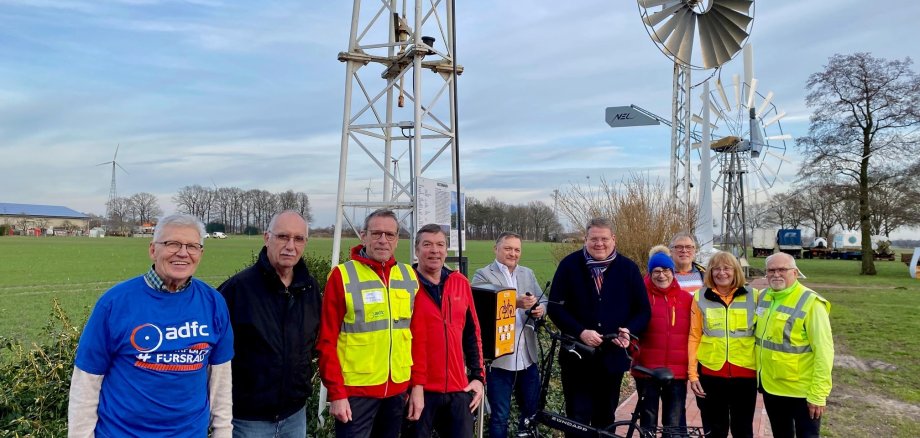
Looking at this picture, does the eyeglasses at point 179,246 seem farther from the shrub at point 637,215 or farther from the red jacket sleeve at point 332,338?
the shrub at point 637,215

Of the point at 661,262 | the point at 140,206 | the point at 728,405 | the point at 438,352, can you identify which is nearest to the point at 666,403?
the point at 728,405

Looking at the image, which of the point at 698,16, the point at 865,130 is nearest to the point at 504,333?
the point at 698,16

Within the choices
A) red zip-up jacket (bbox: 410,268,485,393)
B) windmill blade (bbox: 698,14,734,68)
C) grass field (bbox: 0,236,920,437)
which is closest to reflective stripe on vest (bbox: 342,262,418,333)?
red zip-up jacket (bbox: 410,268,485,393)

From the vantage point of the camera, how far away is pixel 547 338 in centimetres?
729

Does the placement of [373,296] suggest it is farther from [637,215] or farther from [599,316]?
[637,215]

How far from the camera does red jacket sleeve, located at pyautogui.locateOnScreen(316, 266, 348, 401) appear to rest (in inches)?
114

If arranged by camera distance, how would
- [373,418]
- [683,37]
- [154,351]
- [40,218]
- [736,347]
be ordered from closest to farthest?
1. [154,351]
2. [373,418]
3. [736,347]
4. [683,37]
5. [40,218]

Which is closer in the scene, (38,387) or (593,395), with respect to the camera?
(38,387)

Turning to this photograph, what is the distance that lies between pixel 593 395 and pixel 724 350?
93 cm

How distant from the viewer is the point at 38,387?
366 centimetres

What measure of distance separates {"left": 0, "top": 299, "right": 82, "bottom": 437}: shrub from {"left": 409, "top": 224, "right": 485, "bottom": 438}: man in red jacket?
2105 mm

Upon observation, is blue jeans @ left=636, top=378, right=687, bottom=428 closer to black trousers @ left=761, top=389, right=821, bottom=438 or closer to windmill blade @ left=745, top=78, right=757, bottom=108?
black trousers @ left=761, top=389, right=821, bottom=438

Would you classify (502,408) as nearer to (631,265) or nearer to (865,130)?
(631,265)

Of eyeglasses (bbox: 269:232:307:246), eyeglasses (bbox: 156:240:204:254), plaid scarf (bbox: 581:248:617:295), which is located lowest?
plaid scarf (bbox: 581:248:617:295)
